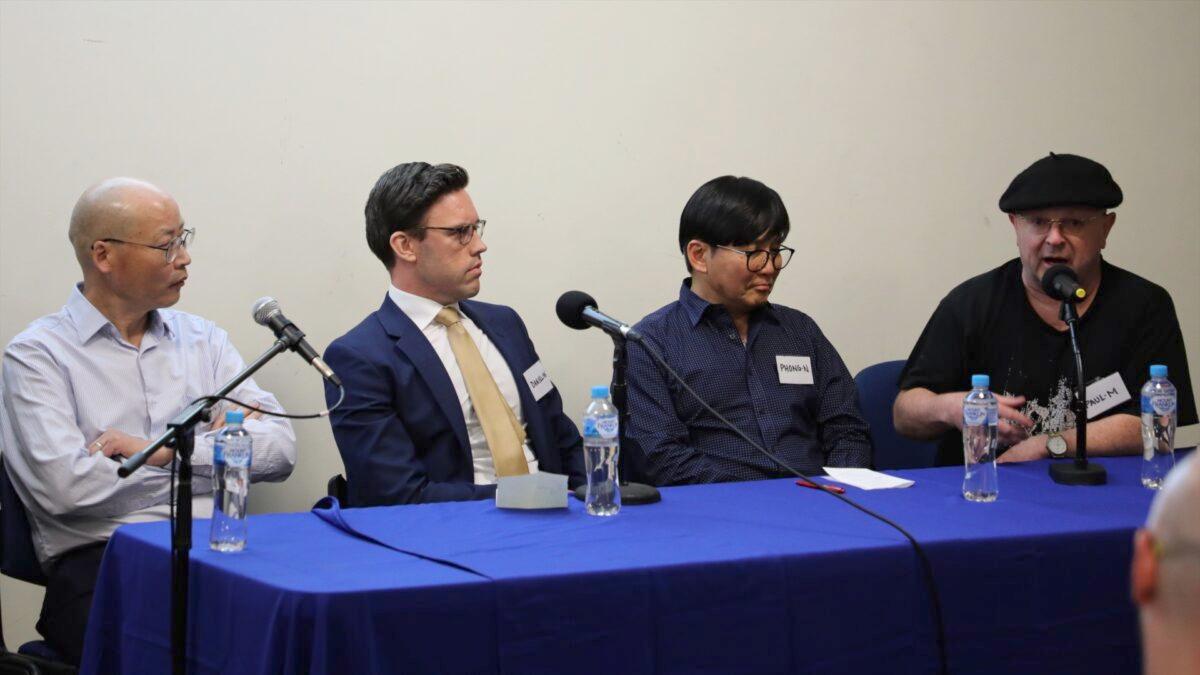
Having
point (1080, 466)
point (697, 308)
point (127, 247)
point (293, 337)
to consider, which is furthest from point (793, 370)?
point (127, 247)

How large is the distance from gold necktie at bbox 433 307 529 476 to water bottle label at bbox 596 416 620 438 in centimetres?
78

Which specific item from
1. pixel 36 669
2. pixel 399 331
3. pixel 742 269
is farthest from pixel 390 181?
pixel 36 669

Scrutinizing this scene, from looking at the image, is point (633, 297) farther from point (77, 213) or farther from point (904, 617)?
point (904, 617)

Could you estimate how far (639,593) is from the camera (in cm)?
201

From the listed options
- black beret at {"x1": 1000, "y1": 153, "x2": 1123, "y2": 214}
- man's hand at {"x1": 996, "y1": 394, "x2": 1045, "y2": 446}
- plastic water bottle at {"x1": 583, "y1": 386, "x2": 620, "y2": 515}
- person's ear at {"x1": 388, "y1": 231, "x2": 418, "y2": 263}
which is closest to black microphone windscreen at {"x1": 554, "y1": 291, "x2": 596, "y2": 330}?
plastic water bottle at {"x1": 583, "y1": 386, "x2": 620, "y2": 515}

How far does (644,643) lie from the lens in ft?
6.61

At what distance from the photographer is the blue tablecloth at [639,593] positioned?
6.20 feet

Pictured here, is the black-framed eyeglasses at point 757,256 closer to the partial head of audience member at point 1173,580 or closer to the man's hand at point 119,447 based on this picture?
the man's hand at point 119,447

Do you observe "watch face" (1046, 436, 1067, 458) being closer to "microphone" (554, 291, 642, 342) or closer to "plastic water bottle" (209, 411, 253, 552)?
"microphone" (554, 291, 642, 342)

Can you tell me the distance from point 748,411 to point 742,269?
1.30 feet

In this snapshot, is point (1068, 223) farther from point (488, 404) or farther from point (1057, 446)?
point (488, 404)

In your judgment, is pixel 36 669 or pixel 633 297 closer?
pixel 36 669

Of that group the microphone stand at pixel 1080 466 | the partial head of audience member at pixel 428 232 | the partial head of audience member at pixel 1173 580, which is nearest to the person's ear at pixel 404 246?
the partial head of audience member at pixel 428 232

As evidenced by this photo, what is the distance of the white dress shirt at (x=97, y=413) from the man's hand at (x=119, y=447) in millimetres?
28
